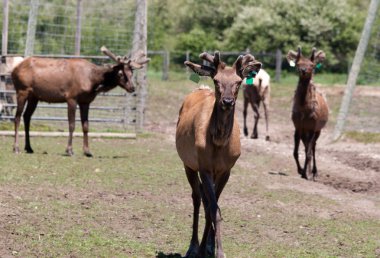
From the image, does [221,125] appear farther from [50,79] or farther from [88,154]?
[50,79]

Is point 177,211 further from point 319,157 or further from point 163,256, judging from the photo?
point 319,157

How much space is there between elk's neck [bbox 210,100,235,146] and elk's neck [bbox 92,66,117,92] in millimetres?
8402

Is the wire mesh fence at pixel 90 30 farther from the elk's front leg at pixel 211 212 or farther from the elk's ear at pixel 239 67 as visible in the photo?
the elk's front leg at pixel 211 212

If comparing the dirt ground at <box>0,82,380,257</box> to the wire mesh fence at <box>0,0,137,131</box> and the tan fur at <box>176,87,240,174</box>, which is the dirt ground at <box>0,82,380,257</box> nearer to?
the tan fur at <box>176,87,240,174</box>

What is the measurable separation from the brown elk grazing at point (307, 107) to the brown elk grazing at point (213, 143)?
6.68 m

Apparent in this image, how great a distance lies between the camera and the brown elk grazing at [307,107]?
609 inches

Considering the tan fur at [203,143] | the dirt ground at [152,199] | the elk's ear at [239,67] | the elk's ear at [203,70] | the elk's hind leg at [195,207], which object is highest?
the elk's ear at [239,67]

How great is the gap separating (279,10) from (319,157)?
97.6ft

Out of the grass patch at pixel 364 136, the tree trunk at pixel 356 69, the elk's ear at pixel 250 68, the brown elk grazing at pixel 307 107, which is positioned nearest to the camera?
the elk's ear at pixel 250 68

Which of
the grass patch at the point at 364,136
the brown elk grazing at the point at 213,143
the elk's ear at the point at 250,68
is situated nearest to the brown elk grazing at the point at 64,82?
the grass patch at the point at 364,136

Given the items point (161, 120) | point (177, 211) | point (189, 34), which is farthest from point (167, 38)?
point (177, 211)

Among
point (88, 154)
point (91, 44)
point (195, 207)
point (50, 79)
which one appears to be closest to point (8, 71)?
point (91, 44)

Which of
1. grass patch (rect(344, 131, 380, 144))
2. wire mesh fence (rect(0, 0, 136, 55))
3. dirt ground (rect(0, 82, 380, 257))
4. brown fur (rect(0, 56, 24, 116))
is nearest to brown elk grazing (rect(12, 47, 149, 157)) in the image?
dirt ground (rect(0, 82, 380, 257))

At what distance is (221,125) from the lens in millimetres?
8242
